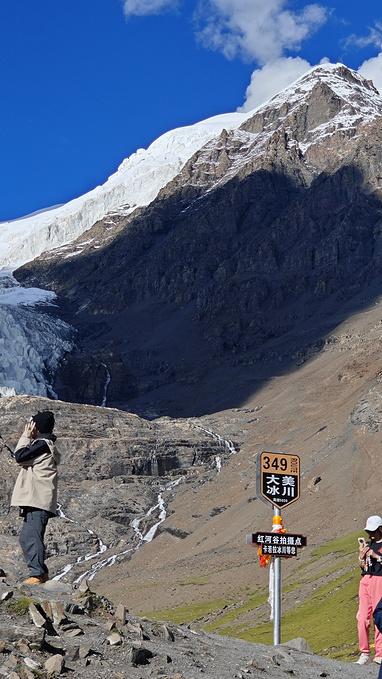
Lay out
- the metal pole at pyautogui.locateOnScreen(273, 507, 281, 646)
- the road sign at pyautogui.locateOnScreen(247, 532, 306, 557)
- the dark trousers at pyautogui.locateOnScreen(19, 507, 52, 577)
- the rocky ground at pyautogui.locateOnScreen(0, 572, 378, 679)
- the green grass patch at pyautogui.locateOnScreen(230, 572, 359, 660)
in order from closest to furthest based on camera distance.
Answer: the rocky ground at pyautogui.locateOnScreen(0, 572, 378, 679)
the dark trousers at pyautogui.locateOnScreen(19, 507, 52, 577)
the road sign at pyautogui.locateOnScreen(247, 532, 306, 557)
the metal pole at pyautogui.locateOnScreen(273, 507, 281, 646)
the green grass patch at pyautogui.locateOnScreen(230, 572, 359, 660)

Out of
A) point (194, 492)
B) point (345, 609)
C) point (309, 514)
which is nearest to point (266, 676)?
point (345, 609)

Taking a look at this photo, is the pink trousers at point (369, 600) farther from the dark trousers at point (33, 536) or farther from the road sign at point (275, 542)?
the dark trousers at point (33, 536)

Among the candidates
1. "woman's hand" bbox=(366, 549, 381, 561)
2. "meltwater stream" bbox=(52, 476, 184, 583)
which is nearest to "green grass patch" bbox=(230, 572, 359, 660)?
"woman's hand" bbox=(366, 549, 381, 561)

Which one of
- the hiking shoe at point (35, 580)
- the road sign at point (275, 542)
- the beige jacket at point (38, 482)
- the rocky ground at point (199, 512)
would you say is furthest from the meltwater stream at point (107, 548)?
the beige jacket at point (38, 482)

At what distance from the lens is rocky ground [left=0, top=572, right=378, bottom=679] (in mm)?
15820

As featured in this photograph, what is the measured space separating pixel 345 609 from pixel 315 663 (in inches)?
1730

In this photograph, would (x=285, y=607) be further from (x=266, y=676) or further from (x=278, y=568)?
(x=266, y=676)

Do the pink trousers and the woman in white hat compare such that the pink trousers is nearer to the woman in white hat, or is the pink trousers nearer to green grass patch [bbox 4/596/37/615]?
the woman in white hat

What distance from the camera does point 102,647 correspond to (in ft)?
56.2

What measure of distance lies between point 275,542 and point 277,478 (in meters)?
2.54

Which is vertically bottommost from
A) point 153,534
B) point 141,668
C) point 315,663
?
point 153,534

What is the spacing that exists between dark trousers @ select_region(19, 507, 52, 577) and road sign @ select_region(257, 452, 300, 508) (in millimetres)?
9090

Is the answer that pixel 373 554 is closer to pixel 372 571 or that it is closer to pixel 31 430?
pixel 372 571

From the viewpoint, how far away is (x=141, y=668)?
55.2ft
